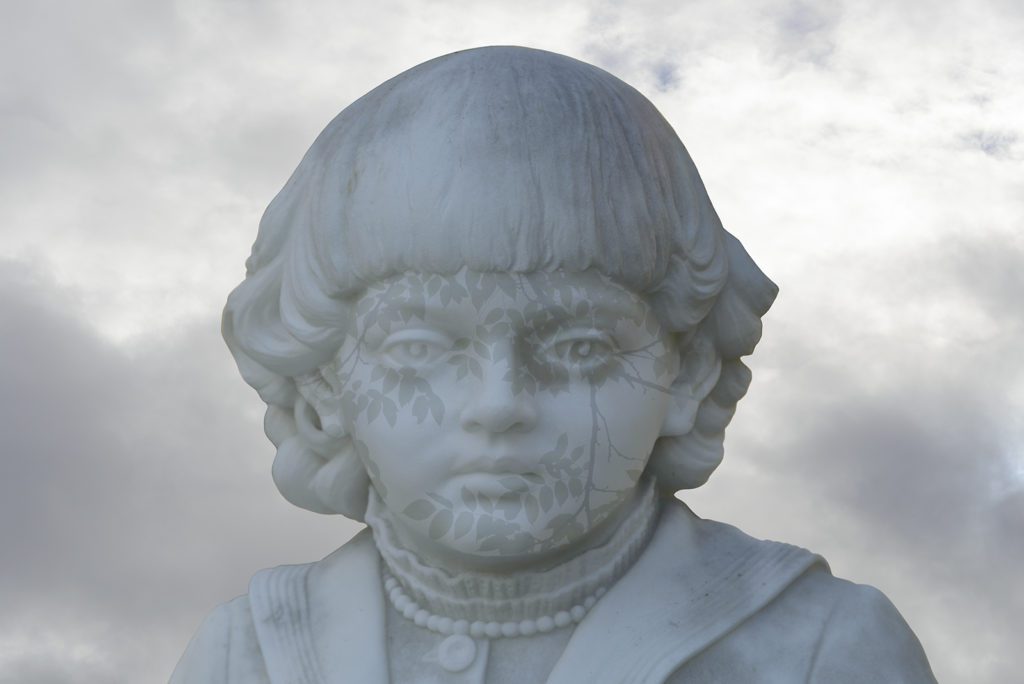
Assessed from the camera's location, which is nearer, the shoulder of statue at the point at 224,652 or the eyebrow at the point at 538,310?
the eyebrow at the point at 538,310

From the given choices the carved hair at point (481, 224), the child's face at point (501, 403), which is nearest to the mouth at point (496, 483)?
the child's face at point (501, 403)

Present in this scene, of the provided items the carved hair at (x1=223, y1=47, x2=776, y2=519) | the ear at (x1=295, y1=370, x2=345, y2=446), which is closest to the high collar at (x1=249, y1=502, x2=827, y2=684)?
the carved hair at (x1=223, y1=47, x2=776, y2=519)

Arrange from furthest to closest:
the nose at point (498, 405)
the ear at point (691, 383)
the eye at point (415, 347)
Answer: the ear at point (691, 383) < the eye at point (415, 347) < the nose at point (498, 405)

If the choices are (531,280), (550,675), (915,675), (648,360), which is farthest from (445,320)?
(915,675)

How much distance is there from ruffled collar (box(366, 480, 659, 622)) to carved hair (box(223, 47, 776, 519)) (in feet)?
0.82

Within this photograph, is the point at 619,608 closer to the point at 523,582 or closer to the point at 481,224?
the point at 523,582

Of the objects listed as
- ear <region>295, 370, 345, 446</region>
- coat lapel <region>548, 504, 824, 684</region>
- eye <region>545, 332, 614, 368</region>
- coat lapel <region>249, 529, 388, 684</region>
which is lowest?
coat lapel <region>548, 504, 824, 684</region>

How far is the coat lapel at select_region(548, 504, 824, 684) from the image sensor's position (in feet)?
14.2

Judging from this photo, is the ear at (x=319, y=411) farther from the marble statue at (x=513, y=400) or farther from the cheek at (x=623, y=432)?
the cheek at (x=623, y=432)

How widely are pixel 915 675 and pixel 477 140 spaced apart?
155cm

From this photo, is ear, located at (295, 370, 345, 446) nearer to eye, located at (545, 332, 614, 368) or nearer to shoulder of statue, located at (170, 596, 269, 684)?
shoulder of statue, located at (170, 596, 269, 684)

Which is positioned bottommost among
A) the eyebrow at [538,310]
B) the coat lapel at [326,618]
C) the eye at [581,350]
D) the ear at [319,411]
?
the coat lapel at [326,618]

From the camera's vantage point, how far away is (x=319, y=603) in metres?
4.62

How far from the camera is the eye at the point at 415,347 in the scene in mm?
4270
